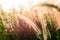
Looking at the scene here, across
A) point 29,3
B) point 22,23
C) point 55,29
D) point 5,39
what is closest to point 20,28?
point 22,23

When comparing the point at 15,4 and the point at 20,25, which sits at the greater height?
the point at 15,4

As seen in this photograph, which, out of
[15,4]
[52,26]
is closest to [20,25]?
[15,4]

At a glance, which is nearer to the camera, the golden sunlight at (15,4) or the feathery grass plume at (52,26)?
the golden sunlight at (15,4)

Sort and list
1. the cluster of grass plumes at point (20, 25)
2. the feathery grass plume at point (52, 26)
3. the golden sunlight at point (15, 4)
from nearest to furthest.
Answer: the cluster of grass plumes at point (20, 25) < the golden sunlight at point (15, 4) < the feathery grass plume at point (52, 26)

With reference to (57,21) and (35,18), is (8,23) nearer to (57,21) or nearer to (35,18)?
(35,18)

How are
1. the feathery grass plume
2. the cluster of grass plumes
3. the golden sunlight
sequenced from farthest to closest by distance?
the feathery grass plume < the golden sunlight < the cluster of grass plumes

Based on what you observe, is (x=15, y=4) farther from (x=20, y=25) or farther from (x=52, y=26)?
(x=52, y=26)

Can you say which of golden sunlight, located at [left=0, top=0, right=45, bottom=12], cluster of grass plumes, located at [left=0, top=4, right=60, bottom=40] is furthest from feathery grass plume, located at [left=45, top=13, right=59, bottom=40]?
golden sunlight, located at [left=0, top=0, right=45, bottom=12]

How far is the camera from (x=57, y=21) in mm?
1731

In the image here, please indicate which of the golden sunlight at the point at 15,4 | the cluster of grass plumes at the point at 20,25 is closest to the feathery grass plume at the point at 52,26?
the cluster of grass plumes at the point at 20,25

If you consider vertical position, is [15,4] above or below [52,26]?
above

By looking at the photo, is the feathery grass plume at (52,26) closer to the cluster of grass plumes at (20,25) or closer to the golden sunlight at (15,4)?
the cluster of grass plumes at (20,25)

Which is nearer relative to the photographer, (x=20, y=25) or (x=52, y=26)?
(x=20, y=25)

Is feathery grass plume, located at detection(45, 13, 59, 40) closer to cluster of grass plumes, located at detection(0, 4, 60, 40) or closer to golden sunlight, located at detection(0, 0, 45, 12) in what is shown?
cluster of grass plumes, located at detection(0, 4, 60, 40)
